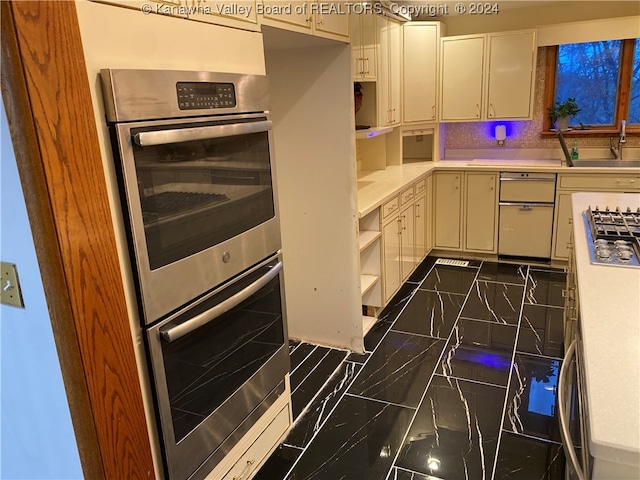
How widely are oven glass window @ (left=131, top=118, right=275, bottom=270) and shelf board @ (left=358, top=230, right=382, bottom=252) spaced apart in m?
1.33

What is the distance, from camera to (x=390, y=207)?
11.2 ft

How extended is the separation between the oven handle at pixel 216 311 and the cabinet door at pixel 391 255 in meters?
1.59

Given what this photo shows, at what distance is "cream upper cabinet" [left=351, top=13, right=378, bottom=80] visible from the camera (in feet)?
9.07

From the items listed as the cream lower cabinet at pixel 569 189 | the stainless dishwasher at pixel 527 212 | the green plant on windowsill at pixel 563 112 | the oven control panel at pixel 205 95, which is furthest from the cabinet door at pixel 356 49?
the green plant on windowsill at pixel 563 112

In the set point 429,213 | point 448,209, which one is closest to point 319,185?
point 429,213

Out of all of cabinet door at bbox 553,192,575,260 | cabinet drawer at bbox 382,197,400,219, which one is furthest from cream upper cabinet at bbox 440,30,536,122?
cabinet drawer at bbox 382,197,400,219

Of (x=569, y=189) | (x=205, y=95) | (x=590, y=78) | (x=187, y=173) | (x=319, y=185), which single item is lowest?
(x=569, y=189)

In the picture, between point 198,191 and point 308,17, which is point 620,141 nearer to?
point 308,17

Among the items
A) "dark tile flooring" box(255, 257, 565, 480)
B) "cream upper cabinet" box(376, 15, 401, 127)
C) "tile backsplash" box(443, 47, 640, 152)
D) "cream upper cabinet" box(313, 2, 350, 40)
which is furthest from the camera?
Result: "tile backsplash" box(443, 47, 640, 152)

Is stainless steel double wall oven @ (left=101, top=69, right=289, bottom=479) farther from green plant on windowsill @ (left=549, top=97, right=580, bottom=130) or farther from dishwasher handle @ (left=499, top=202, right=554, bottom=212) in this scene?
green plant on windowsill @ (left=549, top=97, right=580, bottom=130)

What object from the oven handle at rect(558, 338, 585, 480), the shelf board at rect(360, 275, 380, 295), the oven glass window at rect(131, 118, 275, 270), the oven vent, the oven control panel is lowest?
the oven vent

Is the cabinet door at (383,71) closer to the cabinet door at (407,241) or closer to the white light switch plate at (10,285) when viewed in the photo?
the cabinet door at (407,241)

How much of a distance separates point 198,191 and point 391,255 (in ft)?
7.35

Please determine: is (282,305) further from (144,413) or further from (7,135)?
(7,135)
